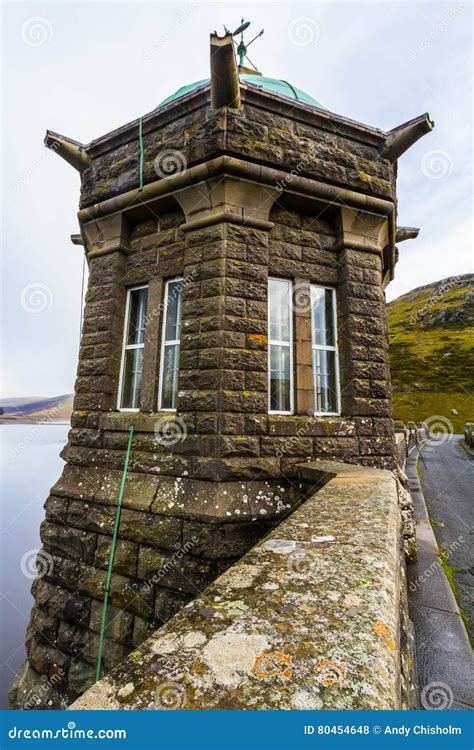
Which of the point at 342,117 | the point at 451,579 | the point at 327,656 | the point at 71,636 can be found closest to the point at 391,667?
the point at 327,656

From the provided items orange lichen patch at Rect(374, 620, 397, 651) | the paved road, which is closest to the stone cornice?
orange lichen patch at Rect(374, 620, 397, 651)

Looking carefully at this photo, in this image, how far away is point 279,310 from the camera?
16.7 feet

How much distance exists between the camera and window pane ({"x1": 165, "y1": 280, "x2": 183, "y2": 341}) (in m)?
5.18

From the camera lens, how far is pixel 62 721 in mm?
980

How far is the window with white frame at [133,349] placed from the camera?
213 inches

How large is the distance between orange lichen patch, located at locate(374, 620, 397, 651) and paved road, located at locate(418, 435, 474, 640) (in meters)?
2.76

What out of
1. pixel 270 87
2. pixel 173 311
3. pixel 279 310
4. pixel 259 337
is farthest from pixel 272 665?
pixel 270 87

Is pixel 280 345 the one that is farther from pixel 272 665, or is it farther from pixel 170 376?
pixel 272 665

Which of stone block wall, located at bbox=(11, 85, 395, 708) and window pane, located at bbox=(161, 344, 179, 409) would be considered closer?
stone block wall, located at bbox=(11, 85, 395, 708)

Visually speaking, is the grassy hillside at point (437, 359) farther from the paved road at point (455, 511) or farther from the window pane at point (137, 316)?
the window pane at point (137, 316)

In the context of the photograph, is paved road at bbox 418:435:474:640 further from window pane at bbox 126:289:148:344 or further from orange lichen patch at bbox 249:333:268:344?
window pane at bbox 126:289:148:344

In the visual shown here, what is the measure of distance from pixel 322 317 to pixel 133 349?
3.06 metres

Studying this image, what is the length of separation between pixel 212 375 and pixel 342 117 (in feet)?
14.8

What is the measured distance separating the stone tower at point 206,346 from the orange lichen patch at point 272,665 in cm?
283
